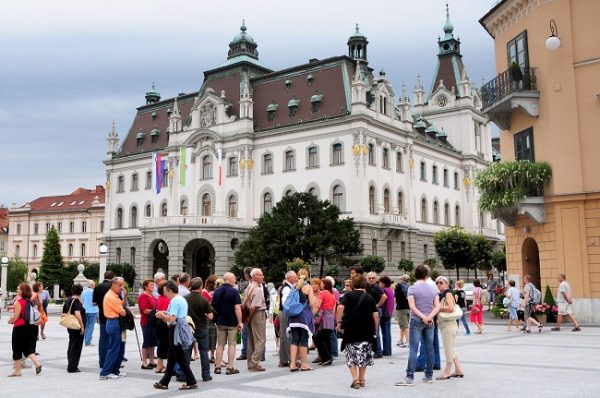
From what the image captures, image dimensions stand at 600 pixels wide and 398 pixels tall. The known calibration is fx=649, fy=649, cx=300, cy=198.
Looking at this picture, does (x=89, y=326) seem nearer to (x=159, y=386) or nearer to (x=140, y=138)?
(x=159, y=386)

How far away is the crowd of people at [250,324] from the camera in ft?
38.1

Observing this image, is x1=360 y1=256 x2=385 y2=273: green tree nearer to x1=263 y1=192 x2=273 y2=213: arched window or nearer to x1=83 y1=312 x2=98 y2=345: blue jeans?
x1=263 y1=192 x2=273 y2=213: arched window

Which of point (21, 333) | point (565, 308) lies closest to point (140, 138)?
point (565, 308)

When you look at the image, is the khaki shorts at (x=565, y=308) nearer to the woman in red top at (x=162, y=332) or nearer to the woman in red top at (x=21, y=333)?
the woman in red top at (x=162, y=332)

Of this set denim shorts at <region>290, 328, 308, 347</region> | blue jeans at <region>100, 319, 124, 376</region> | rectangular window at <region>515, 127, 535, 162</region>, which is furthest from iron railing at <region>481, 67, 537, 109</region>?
blue jeans at <region>100, 319, 124, 376</region>

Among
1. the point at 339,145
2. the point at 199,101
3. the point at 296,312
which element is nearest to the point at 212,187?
the point at 199,101

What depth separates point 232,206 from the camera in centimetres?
5966

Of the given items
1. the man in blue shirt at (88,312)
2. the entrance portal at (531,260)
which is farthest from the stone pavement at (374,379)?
the entrance portal at (531,260)

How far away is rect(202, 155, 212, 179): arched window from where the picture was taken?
61469 mm

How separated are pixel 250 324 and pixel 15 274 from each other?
78.7 meters

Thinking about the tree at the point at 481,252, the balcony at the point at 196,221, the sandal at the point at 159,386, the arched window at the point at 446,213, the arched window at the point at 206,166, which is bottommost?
the sandal at the point at 159,386

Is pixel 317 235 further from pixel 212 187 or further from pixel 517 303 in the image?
pixel 517 303

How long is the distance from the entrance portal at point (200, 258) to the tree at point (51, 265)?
697 inches

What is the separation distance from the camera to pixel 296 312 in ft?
44.2
